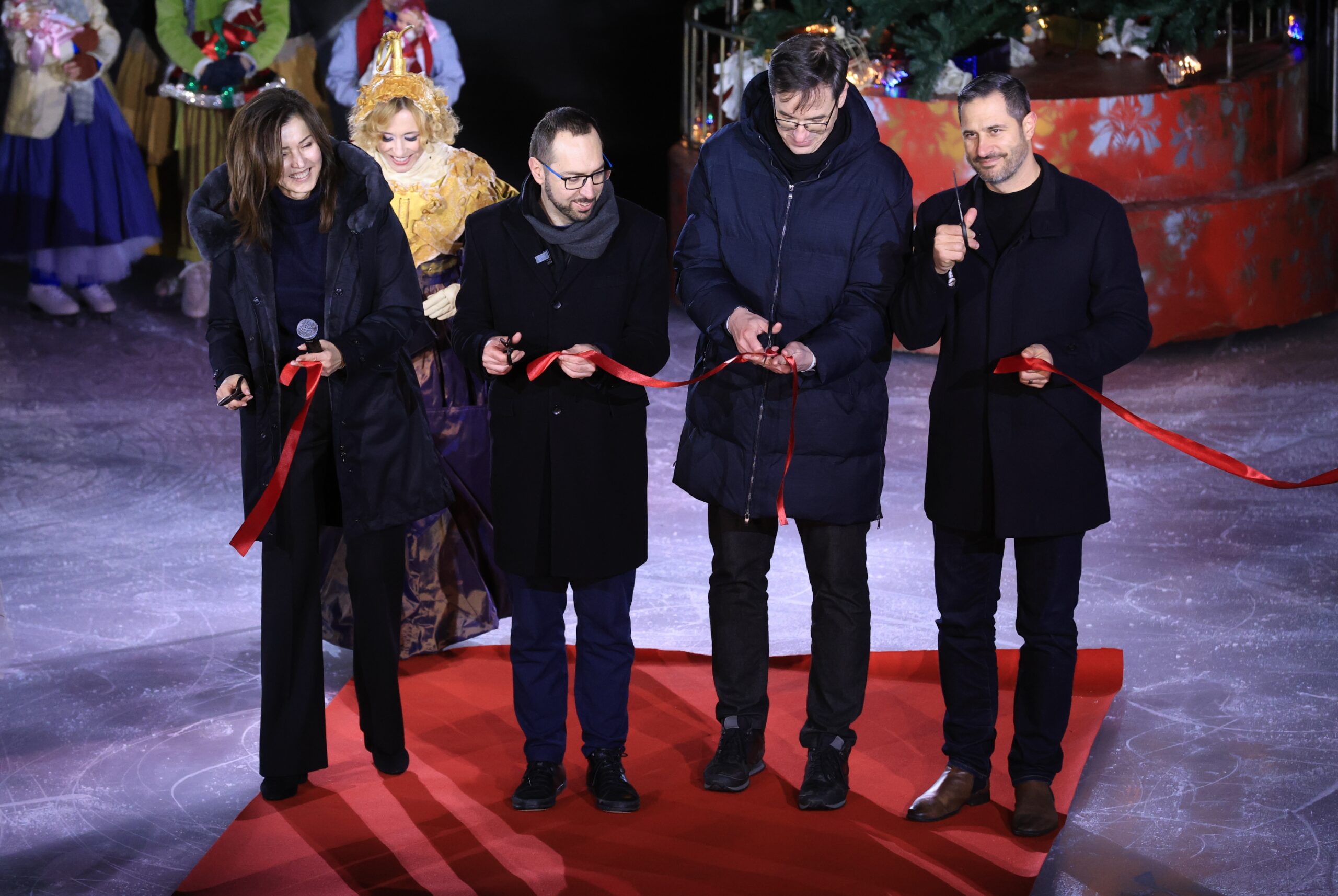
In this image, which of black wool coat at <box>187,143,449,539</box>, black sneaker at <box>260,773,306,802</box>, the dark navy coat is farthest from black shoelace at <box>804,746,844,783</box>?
black sneaker at <box>260,773,306,802</box>

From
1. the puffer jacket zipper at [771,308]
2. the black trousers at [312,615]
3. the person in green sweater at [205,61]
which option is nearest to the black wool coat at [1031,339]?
Result: the puffer jacket zipper at [771,308]

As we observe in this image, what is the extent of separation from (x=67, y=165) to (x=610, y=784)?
6385 millimetres

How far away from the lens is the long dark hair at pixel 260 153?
339 cm

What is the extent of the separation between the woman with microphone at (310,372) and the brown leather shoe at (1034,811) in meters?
1.48

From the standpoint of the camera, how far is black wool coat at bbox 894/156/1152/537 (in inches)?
130

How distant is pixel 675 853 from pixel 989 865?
2.17 feet

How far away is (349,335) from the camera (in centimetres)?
348

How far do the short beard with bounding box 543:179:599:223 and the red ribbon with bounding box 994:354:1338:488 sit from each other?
0.93 m

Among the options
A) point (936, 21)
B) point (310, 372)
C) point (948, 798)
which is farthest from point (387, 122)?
point (936, 21)

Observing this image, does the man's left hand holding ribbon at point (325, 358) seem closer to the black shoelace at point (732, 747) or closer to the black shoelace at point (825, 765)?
the black shoelace at point (732, 747)

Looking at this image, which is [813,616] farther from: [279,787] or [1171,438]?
[279,787]

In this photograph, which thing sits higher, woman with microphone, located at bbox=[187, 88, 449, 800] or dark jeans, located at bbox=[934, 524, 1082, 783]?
woman with microphone, located at bbox=[187, 88, 449, 800]

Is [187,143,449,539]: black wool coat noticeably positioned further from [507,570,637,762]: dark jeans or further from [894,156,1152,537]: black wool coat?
[894,156,1152,537]: black wool coat

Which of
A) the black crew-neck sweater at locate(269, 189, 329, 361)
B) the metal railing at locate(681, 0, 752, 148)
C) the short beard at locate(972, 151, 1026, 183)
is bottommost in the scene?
the black crew-neck sweater at locate(269, 189, 329, 361)
